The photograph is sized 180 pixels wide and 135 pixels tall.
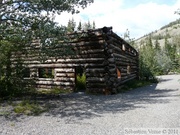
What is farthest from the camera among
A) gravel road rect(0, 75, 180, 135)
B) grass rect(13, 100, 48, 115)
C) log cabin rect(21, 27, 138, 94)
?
log cabin rect(21, 27, 138, 94)

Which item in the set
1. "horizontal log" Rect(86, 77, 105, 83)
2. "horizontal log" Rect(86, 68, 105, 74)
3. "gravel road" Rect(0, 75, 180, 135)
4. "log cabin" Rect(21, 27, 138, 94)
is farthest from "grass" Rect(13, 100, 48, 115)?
"horizontal log" Rect(86, 68, 105, 74)

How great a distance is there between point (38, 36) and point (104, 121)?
5.45 metres

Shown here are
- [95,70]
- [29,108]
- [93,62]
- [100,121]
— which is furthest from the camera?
[93,62]

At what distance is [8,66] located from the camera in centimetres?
1311

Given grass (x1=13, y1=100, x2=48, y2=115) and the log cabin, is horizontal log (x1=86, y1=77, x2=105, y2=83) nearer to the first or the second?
the log cabin

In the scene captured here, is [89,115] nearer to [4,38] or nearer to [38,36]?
[38,36]

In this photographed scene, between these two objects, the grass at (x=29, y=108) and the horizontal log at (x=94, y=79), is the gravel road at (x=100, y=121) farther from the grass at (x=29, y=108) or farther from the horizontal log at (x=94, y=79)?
the horizontal log at (x=94, y=79)

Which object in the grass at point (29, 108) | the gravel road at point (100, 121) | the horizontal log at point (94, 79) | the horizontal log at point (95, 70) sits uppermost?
the horizontal log at point (95, 70)

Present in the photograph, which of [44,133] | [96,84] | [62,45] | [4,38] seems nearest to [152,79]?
[96,84]

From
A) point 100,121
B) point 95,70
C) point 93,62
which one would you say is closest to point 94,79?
point 95,70

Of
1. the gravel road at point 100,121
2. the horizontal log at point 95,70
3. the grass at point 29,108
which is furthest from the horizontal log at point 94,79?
the grass at point 29,108

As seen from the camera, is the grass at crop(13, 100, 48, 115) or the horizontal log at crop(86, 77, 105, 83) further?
the horizontal log at crop(86, 77, 105, 83)

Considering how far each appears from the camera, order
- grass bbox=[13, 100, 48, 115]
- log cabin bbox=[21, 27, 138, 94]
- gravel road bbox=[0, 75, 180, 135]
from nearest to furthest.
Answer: gravel road bbox=[0, 75, 180, 135]
grass bbox=[13, 100, 48, 115]
log cabin bbox=[21, 27, 138, 94]

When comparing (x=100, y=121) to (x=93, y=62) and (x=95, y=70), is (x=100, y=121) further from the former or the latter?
(x=93, y=62)
